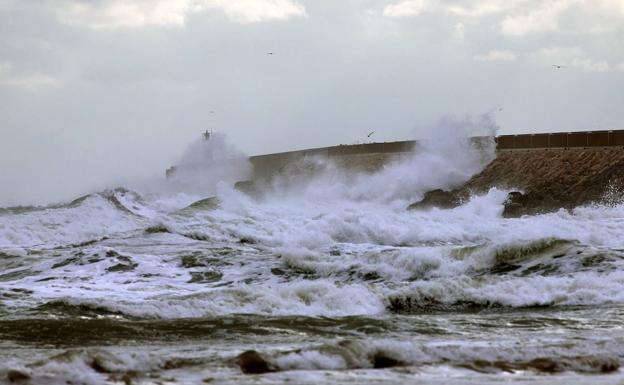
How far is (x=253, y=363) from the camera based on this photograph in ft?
24.3

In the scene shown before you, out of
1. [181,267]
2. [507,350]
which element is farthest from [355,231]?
[507,350]

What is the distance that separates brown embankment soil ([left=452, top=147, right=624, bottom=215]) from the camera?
32906 millimetres

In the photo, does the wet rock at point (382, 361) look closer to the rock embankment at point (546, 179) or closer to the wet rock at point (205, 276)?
the wet rock at point (205, 276)

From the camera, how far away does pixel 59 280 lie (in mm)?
14164

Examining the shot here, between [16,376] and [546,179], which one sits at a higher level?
[546,179]

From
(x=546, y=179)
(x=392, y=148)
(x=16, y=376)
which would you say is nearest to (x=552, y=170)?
(x=546, y=179)

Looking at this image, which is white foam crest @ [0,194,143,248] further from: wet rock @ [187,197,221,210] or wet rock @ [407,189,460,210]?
wet rock @ [407,189,460,210]

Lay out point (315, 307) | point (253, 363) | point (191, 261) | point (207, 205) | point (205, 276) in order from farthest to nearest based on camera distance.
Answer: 1. point (207, 205)
2. point (191, 261)
3. point (205, 276)
4. point (315, 307)
5. point (253, 363)

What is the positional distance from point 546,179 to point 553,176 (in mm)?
310

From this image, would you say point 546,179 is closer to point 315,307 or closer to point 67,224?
point 67,224

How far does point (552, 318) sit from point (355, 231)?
1201 cm

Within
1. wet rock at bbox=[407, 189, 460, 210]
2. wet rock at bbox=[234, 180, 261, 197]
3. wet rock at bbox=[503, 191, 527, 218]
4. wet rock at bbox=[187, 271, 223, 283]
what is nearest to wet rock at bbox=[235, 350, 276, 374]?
wet rock at bbox=[187, 271, 223, 283]

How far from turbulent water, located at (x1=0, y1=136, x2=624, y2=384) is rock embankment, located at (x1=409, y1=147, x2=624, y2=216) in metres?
10.9

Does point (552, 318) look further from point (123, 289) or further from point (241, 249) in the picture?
point (241, 249)
